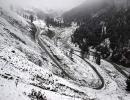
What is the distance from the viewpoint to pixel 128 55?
3996 inches

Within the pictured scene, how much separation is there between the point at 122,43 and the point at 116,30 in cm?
2660

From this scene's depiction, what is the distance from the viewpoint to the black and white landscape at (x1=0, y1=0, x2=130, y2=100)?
20541 millimetres

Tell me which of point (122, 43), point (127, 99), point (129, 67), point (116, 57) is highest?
point (122, 43)

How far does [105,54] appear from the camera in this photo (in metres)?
110

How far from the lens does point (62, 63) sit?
2345 inches

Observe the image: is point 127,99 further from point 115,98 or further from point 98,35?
point 98,35

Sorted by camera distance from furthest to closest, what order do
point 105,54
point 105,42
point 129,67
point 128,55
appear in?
point 105,42, point 105,54, point 128,55, point 129,67

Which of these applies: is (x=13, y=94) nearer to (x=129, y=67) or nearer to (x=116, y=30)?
(x=129, y=67)

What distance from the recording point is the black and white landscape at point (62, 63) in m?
20.5

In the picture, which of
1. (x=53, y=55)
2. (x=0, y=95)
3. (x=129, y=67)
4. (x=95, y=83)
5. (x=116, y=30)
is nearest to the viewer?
(x=0, y=95)

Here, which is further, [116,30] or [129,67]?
[116,30]

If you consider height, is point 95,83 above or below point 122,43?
below

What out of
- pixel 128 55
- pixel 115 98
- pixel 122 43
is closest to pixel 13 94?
pixel 115 98

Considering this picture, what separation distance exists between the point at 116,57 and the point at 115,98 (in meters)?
69.7
